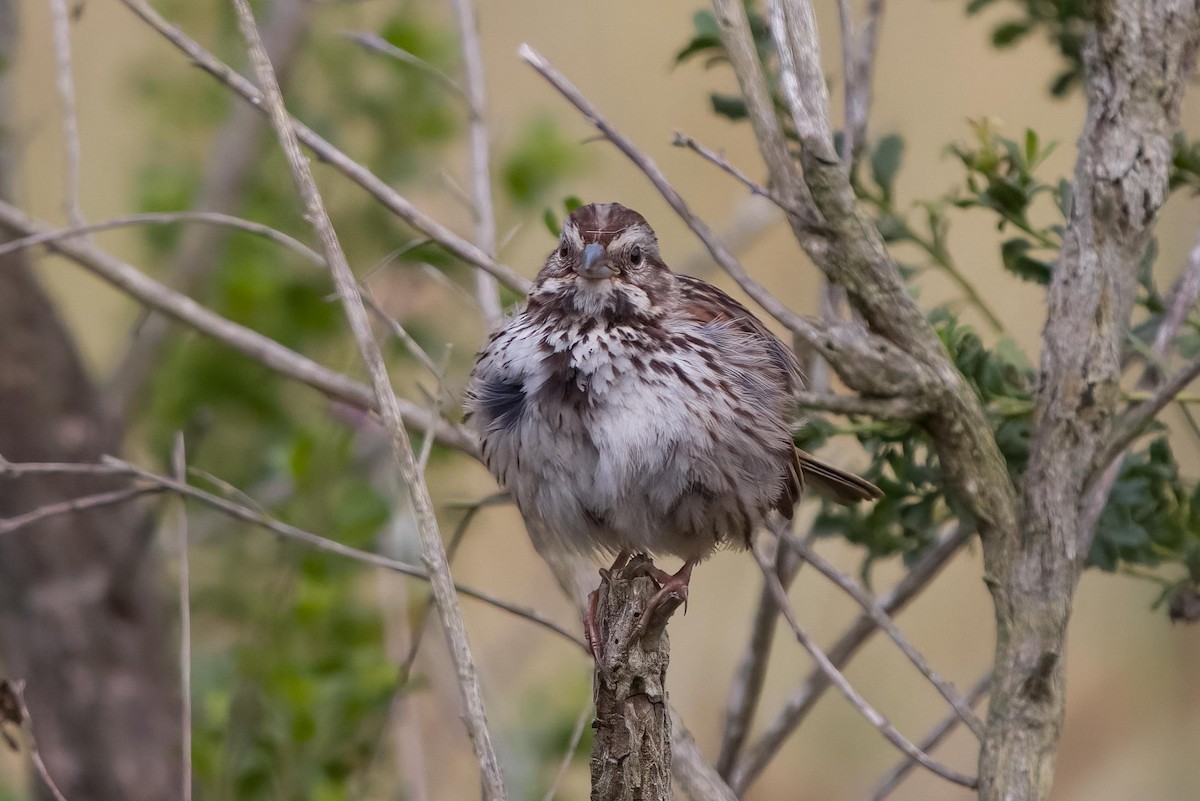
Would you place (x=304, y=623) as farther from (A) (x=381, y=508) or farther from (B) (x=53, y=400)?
(B) (x=53, y=400)

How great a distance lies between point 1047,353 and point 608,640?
95 cm

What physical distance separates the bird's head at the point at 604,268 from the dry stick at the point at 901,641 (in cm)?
57

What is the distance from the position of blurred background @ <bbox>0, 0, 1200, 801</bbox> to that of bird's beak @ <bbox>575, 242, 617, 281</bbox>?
0.21 m

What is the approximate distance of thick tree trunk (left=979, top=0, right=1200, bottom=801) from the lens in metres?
2.37

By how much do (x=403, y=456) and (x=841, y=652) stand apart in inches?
59.6

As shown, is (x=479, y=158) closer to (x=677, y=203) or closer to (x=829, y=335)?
(x=677, y=203)

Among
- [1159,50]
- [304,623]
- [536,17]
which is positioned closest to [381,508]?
[304,623]

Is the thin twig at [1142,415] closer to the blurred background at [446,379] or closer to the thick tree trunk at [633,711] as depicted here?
the blurred background at [446,379]

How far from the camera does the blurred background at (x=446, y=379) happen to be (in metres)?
3.55

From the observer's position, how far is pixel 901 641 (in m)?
2.38

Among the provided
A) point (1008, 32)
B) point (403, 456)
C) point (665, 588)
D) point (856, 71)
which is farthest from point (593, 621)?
point (1008, 32)

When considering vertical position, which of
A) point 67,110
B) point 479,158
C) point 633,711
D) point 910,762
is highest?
point 479,158

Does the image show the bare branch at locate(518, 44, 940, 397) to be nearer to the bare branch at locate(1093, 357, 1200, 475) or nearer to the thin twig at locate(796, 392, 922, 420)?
the thin twig at locate(796, 392, 922, 420)

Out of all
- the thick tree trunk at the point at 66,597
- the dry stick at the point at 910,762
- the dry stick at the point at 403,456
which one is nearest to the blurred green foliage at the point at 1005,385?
the dry stick at the point at 910,762
